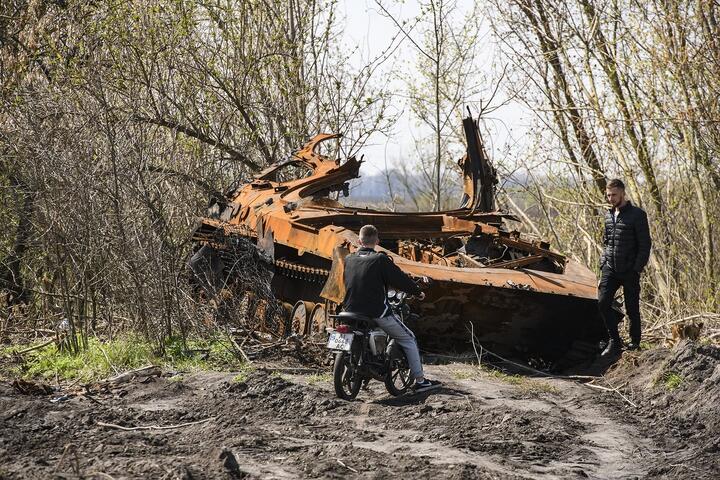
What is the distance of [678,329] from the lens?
38.9 ft

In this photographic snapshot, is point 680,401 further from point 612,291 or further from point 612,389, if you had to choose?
point 612,291

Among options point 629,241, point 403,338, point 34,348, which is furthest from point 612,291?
point 34,348

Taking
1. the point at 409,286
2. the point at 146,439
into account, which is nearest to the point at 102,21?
the point at 409,286

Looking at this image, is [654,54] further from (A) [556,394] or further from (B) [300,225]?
(A) [556,394]

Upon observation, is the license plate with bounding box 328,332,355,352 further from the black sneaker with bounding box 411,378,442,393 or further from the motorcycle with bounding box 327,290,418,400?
the black sneaker with bounding box 411,378,442,393

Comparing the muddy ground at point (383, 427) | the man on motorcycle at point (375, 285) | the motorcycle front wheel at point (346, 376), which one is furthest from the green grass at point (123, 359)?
the man on motorcycle at point (375, 285)

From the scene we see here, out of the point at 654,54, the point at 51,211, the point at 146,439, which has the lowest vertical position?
the point at 146,439

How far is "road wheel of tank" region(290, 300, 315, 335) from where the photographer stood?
41.7 ft

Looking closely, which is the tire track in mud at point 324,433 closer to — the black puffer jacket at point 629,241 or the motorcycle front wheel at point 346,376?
the motorcycle front wheel at point 346,376

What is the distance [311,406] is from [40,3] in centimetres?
1269

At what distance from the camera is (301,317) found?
42.3 ft

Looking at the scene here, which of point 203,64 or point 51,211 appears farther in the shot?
point 203,64

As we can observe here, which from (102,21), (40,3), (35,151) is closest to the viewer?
(35,151)

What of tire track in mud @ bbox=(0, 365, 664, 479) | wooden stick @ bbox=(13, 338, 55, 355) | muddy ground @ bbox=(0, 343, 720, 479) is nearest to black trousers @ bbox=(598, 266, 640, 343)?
muddy ground @ bbox=(0, 343, 720, 479)
